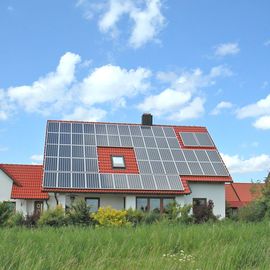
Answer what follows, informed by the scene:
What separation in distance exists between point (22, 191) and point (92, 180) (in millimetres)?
5842

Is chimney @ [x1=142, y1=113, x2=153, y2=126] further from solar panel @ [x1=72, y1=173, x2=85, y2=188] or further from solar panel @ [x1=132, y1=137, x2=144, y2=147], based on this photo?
solar panel @ [x1=72, y1=173, x2=85, y2=188]

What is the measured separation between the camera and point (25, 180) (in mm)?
33719

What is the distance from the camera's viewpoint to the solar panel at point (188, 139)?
33.9 metres

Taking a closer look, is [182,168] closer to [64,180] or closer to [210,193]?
[210,193]

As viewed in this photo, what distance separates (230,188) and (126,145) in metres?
18.1

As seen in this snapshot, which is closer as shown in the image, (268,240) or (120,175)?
(268,240)

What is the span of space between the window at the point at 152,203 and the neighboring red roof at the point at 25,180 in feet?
19.3

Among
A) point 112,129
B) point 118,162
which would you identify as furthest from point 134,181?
point 112,129

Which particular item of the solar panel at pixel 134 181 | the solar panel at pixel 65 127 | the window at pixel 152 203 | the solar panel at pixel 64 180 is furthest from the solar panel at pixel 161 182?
the solar panel at pixel 65 127

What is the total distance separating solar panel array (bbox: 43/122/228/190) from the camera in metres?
28.9

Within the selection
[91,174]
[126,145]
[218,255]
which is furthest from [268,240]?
[126,145]

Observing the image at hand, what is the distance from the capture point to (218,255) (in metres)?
6.03

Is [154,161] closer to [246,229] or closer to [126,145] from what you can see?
[126,145]

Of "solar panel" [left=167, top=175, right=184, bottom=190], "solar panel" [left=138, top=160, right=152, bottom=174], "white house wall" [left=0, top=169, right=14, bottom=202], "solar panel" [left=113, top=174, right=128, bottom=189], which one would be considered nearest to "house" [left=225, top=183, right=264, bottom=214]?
"solar panel" [left=167, top=175, right=184, bottom=190]
